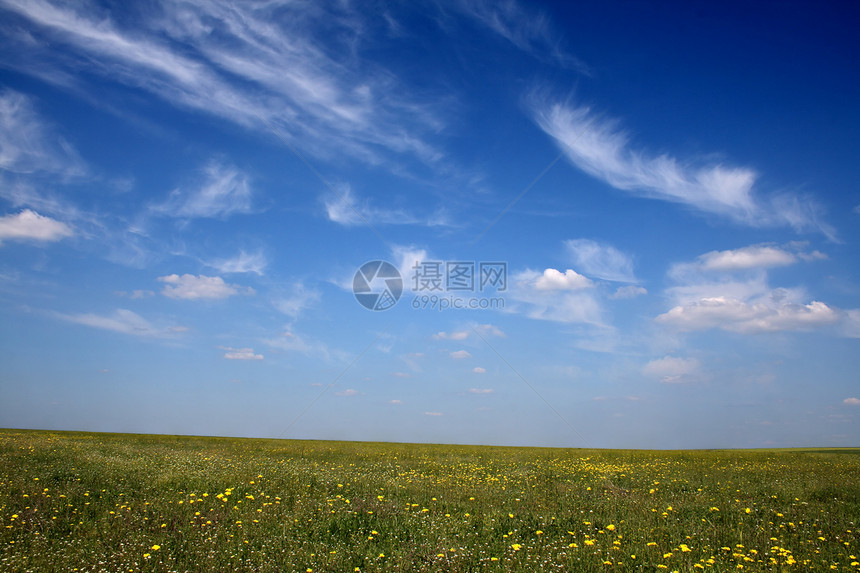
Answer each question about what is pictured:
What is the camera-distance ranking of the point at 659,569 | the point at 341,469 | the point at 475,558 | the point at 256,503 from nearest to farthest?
the point at 659,569 → the point at 475,558 → the point at 256,503 → the point at 341,469

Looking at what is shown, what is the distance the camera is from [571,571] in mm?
7953

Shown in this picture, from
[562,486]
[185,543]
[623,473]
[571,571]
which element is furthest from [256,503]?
[623,473]

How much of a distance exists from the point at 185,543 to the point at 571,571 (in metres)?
7.03

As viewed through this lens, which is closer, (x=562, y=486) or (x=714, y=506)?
(x=714, y=506)

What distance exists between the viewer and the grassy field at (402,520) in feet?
27.4

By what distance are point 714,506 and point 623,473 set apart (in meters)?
6.07

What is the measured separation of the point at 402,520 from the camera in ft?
34.8

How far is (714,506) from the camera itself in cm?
1208

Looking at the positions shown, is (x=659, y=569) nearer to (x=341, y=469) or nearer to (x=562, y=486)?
(x=562, y=486)

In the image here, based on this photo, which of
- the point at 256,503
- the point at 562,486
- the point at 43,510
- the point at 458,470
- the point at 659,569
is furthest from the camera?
the point at 458,470

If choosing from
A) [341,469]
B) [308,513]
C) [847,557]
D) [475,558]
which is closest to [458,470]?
[341,469]

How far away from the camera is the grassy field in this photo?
8.35 meters

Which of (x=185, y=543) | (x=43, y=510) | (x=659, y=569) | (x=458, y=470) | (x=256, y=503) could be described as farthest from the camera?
(x=458, y=470)

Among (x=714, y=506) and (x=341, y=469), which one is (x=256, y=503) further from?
(x=714, y=506)
